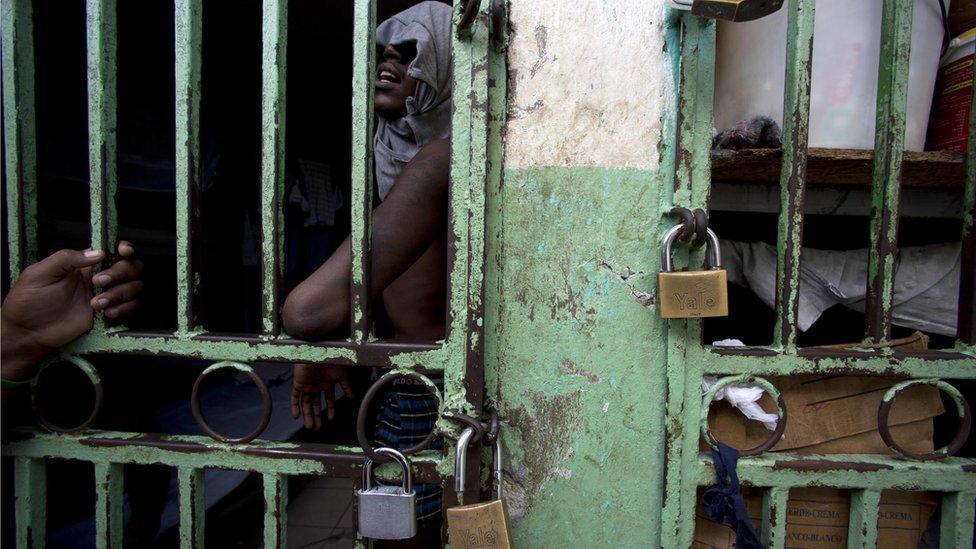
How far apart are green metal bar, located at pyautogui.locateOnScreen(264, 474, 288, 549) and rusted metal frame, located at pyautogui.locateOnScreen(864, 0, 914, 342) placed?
4.31ft

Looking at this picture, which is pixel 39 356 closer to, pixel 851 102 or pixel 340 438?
pixel 851 102

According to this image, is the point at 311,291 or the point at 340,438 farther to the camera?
the point at 340,438

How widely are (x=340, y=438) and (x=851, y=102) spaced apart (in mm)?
3968

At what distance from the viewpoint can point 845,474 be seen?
3.16 ft

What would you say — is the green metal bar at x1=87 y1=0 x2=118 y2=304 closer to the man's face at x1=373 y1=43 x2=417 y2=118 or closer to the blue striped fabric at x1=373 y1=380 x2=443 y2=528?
the man's face at x1=373 y1=43 x2=417 y2=118

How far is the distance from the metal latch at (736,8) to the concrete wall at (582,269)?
0.19m

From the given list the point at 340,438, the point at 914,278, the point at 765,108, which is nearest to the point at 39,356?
the point at 765,108

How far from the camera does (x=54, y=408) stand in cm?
148

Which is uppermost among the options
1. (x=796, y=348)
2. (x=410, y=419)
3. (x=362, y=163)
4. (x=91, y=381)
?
(x=362, y=163)

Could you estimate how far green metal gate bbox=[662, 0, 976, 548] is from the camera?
0.93 meters

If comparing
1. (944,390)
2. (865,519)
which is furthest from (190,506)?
(944,390)

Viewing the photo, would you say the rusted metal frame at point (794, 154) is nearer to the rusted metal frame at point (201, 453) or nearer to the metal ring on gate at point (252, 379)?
the rusted metal frame at point (201, 453)

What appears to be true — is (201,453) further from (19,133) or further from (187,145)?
(19,133)

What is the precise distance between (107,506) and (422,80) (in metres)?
1.35
